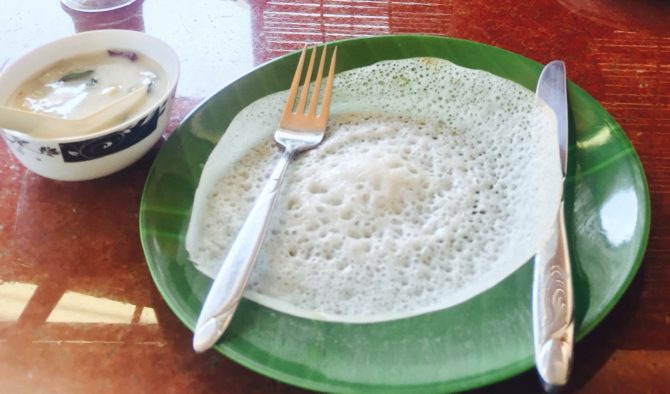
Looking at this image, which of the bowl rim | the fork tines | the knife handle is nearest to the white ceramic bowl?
the bowl rim

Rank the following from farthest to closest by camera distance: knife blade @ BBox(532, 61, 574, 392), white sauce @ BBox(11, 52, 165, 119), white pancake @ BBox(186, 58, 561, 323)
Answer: white sauce @ BBox(11, 52, 165, 119), white pancake @ BBox(186, 58, 561, 323), knife blade @ BBox(532, 61, 574, 392)

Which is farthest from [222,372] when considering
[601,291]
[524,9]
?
[524,9]

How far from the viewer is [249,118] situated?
77cm

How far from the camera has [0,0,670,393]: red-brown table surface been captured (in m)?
0.57

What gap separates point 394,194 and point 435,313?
0.15 m

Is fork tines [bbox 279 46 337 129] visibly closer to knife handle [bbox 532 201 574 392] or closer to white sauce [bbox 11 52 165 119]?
white sauce [bbox 11 52 165 119]

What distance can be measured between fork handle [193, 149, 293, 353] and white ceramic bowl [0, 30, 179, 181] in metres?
0.15

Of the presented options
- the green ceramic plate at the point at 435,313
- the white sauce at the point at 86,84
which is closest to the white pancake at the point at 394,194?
the green ceramic plate at the point at 435,313

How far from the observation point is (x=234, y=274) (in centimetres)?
58

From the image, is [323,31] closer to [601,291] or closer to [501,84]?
[501,84]

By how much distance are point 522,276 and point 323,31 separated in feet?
1.84

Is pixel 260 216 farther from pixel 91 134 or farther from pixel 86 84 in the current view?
pixel 86 84

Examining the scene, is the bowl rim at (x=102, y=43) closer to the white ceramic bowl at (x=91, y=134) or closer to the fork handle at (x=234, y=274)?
the white ceramic bowl at (x=91, y=134)

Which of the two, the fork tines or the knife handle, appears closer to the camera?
the knife handle
